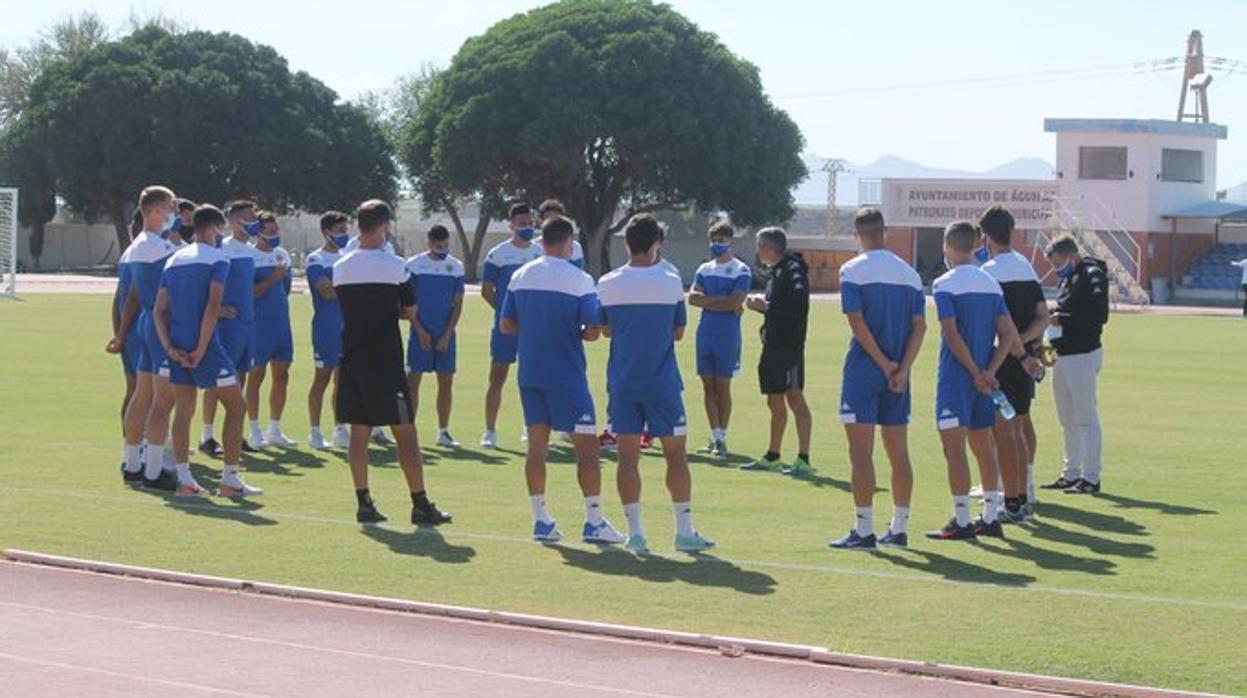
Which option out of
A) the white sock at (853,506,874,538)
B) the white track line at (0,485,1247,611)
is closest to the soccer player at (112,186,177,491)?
the white track line at (0,485,1247,611)

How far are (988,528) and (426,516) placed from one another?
3814 mm

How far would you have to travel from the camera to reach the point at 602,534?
12922mm

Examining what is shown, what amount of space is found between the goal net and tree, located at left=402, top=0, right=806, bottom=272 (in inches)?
872

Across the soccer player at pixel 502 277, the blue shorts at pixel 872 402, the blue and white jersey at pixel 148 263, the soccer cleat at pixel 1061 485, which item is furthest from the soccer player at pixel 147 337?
the soccer cleat at pixel 1061 485

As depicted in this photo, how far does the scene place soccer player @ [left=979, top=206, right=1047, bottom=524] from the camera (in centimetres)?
1429

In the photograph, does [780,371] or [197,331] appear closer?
[197,331]

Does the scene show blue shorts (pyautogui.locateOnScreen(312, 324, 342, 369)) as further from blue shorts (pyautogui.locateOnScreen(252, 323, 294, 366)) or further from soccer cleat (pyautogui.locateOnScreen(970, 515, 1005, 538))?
soccer cleat (pyautogui.locateOnScreen(970, 515, 1005, 538))

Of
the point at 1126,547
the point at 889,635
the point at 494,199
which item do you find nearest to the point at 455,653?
the point at 889,635

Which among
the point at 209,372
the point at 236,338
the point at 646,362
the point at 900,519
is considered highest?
the point at 646,362

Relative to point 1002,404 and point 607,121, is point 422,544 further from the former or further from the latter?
point 607,121

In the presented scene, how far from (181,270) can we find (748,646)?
21.2 feet

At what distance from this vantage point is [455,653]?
32.0 ft

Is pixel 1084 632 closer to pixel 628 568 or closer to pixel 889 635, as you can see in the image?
pixel 889 635

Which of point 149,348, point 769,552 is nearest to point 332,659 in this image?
point 769,552
